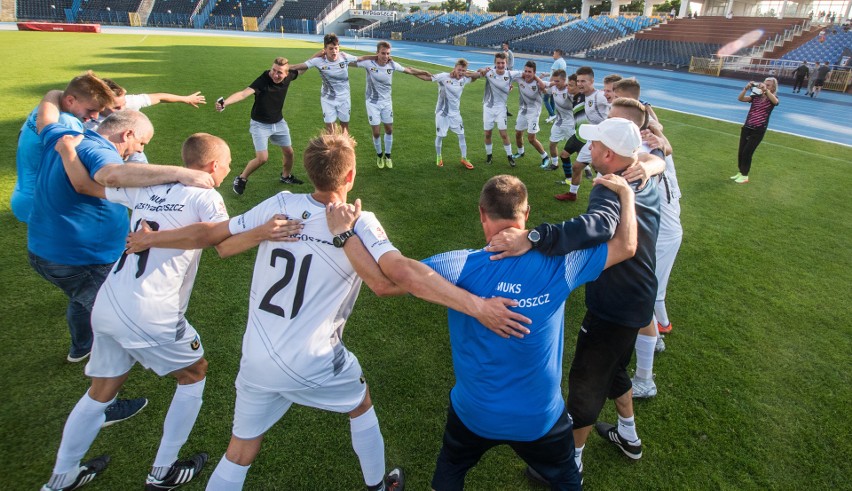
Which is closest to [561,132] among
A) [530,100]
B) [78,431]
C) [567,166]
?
[530,100]

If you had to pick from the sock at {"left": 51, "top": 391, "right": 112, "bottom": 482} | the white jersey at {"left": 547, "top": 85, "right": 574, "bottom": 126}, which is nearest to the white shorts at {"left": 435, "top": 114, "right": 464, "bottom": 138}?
the white jersey at {"left": 547, "top": 85, "right": 574, "bottom": 126}

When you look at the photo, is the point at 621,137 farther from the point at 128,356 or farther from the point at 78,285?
the point at 78,285

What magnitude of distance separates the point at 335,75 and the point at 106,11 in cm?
6842

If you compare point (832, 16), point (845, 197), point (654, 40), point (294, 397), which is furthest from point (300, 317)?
point (832, 16)

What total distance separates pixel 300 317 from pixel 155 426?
214 cm

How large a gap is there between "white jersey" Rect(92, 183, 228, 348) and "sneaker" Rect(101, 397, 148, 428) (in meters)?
1.27

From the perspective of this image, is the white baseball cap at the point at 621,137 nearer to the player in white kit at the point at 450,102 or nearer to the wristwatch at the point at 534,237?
the wristwatch at the point at 534,237

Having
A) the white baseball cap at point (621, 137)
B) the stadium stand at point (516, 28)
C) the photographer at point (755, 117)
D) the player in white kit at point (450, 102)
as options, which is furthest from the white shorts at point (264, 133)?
the stadium stand at point (516, 28)

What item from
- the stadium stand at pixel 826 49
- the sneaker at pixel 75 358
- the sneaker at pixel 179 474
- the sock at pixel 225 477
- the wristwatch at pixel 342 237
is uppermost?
the stadium stand at pixel 826 49

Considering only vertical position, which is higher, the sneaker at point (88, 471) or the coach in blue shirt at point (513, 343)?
the coach in blue shirt at point (513, 343)

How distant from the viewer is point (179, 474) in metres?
3.07

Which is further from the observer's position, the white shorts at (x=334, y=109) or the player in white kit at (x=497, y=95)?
the player in white kit at (x=497, y=95)

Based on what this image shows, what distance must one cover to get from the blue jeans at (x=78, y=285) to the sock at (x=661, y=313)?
5.08 m

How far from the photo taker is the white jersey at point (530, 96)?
10219 millimetres
